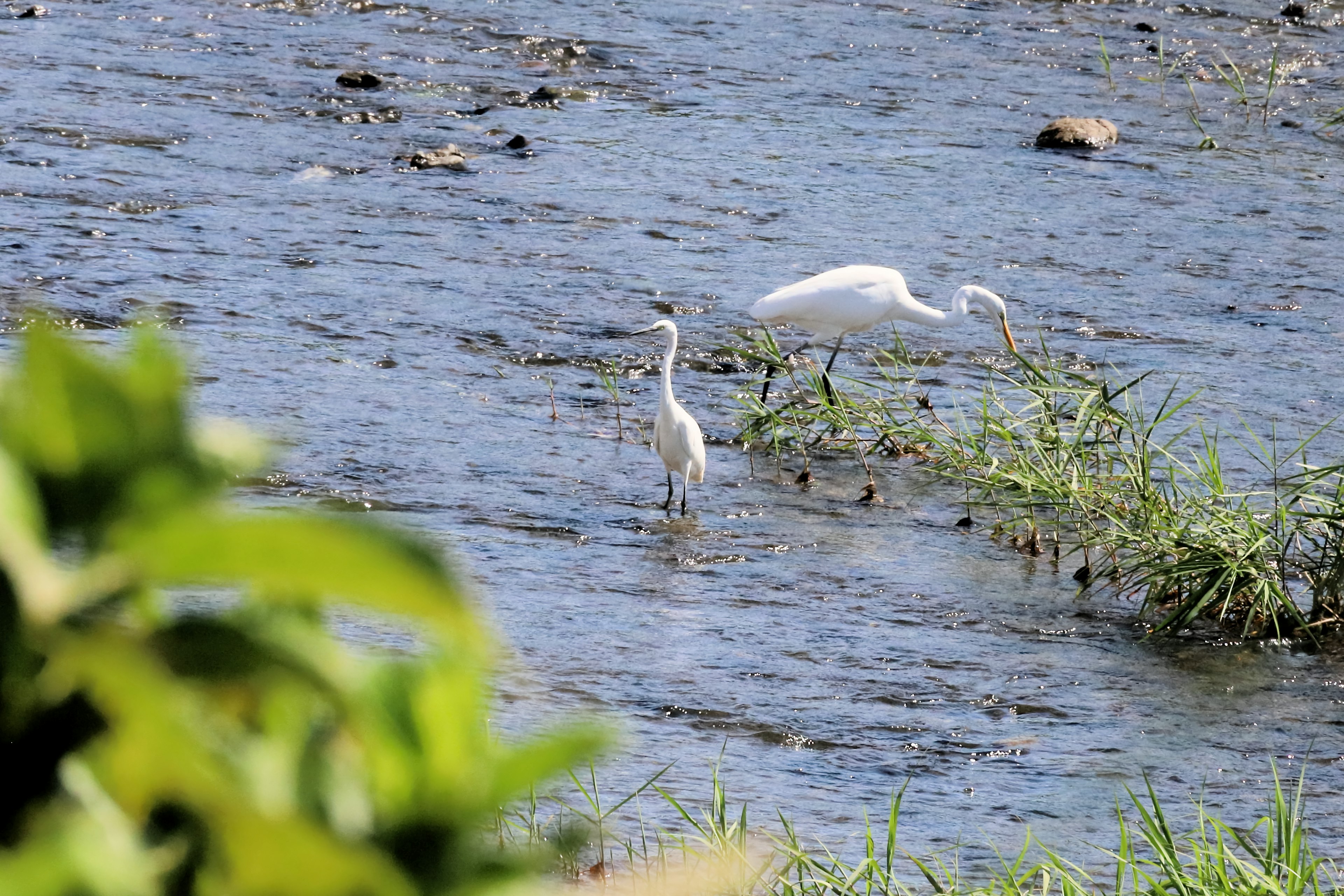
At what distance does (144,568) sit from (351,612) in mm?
3941

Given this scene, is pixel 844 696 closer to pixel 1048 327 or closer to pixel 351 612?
pixel 351 612

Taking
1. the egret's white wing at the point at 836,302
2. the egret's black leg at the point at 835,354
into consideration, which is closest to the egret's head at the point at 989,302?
the egret's white wing at the point at 836,302

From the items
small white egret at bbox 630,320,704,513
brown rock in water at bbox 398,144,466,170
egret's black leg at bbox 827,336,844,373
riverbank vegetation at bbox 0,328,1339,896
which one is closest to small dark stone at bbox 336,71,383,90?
brown rock in water at bbox 398,144,466,170

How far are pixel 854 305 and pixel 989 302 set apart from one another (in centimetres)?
55

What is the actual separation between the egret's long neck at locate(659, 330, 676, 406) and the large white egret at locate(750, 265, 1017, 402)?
0.74m

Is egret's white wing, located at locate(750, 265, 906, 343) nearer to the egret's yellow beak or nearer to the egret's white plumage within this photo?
the egret's white plumage

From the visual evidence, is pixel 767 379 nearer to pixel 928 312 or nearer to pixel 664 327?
pixel 664 327

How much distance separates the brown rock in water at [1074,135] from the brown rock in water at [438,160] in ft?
11.5

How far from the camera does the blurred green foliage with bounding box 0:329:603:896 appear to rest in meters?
0.37

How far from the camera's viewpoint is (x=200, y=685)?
41cm

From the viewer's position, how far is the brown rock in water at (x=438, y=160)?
29.7 feet

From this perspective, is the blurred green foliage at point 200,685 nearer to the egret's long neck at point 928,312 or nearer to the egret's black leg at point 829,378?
the egret's black leg at point 829,378

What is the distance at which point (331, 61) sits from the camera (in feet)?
35.1

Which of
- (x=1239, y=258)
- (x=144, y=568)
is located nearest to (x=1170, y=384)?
(x=1239, y=258)
